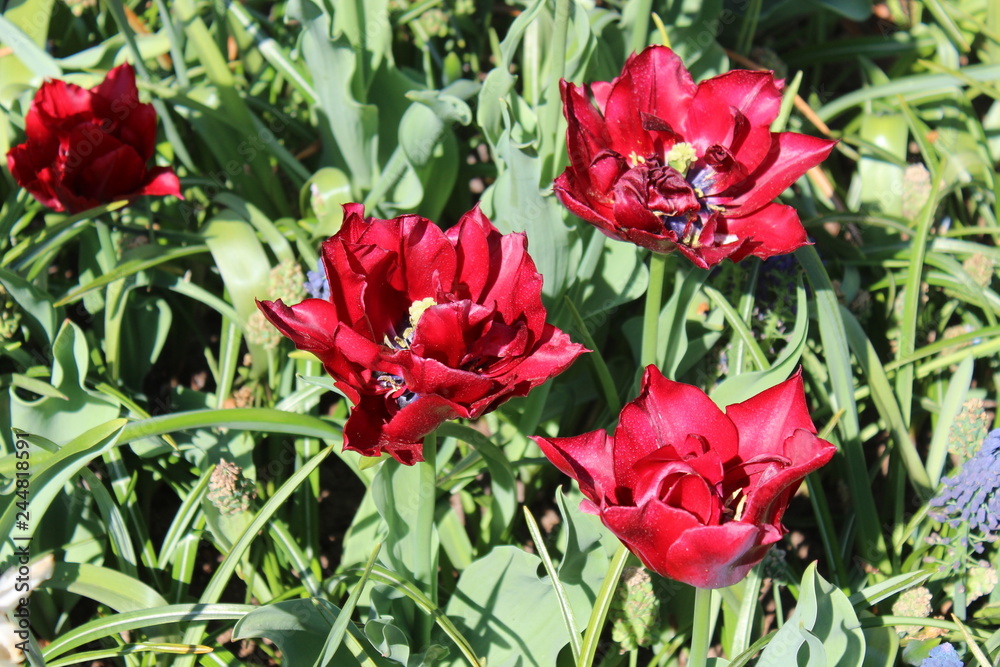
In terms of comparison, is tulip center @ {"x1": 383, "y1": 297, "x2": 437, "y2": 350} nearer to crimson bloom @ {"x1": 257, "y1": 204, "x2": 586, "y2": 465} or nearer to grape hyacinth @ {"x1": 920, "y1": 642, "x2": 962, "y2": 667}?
crimson bloom @ {"x1": 257, "y1": 204, "x2": 586, "y2": 465}

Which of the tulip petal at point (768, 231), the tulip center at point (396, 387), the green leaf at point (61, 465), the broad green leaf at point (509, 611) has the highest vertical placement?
the tulip petal at point (768, 231)

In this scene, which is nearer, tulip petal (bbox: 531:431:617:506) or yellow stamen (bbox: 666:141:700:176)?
tulip petal (bbox: 531:431:617:506)

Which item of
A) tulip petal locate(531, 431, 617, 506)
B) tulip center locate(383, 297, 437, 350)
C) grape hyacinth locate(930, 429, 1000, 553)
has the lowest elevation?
grape hyacinth locate(930, 429, 1000, 553)

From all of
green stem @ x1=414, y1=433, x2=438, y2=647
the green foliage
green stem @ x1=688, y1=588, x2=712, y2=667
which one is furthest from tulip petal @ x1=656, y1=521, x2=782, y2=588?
green stem @ x1=414, y1=433, x2=438, y2=647

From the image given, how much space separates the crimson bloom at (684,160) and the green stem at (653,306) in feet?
0.20

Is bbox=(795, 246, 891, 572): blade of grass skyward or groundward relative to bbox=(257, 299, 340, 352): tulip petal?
groundward

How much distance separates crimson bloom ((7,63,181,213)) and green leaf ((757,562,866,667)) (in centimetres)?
134

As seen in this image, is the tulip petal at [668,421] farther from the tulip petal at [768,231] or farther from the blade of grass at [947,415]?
the blade of grass at [947,415]

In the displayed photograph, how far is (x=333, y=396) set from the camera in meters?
1.88

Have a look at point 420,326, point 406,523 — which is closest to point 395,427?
point 420,326

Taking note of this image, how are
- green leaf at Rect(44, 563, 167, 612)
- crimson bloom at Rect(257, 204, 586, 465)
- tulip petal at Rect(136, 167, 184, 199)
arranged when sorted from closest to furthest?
crimson bloom at Rect(257, 204, 586, 465)
green leaf at Rect(44, 563, 167, 612)
tulip petal at Rect(136, 167, 184, 199)

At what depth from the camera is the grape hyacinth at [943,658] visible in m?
1.23

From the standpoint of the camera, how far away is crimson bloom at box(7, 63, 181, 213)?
1578mm

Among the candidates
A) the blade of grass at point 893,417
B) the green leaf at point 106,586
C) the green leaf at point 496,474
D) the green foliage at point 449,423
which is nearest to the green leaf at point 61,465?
the green foliage at point 449,423
